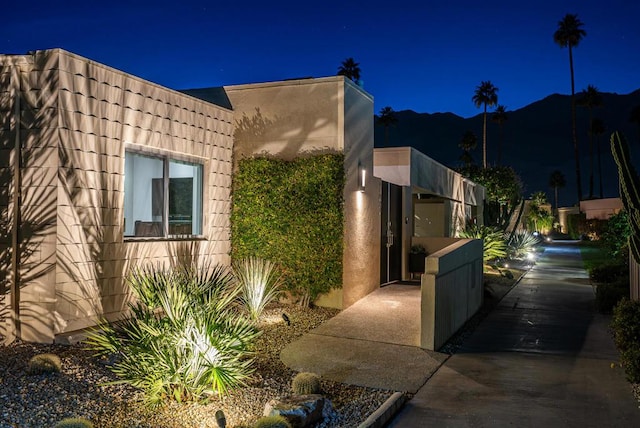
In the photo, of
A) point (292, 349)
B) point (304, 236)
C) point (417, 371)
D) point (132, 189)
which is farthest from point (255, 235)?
point (417, 371)

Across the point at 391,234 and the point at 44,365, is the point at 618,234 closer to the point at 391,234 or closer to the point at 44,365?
the point at 391,234

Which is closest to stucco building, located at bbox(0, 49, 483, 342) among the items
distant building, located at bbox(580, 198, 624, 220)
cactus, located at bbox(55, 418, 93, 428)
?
cactus, located at bbox(55, 418, 93, 428)

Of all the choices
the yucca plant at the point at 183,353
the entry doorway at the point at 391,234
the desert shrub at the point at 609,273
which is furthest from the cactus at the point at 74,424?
the desert shrub at the point at 609,273

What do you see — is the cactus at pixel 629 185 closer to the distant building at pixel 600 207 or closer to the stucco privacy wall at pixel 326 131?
the stucco privacy wall at pixel 326 131

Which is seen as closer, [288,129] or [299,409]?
[299,409]

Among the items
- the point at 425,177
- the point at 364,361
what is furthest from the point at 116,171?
the point at 425,177

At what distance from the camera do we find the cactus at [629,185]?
7.00 metres

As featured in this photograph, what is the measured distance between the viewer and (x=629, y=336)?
6266 mm

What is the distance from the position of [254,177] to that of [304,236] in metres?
1.53

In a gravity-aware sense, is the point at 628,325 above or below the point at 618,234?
below

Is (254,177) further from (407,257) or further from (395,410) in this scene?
(395,410)

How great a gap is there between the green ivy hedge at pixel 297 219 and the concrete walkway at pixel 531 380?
293 cm

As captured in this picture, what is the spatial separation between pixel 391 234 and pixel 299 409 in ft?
27.1

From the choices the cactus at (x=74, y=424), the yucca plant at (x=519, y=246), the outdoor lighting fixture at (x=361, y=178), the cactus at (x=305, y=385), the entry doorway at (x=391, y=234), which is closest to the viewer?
the cactus at (x=74, y=424)
